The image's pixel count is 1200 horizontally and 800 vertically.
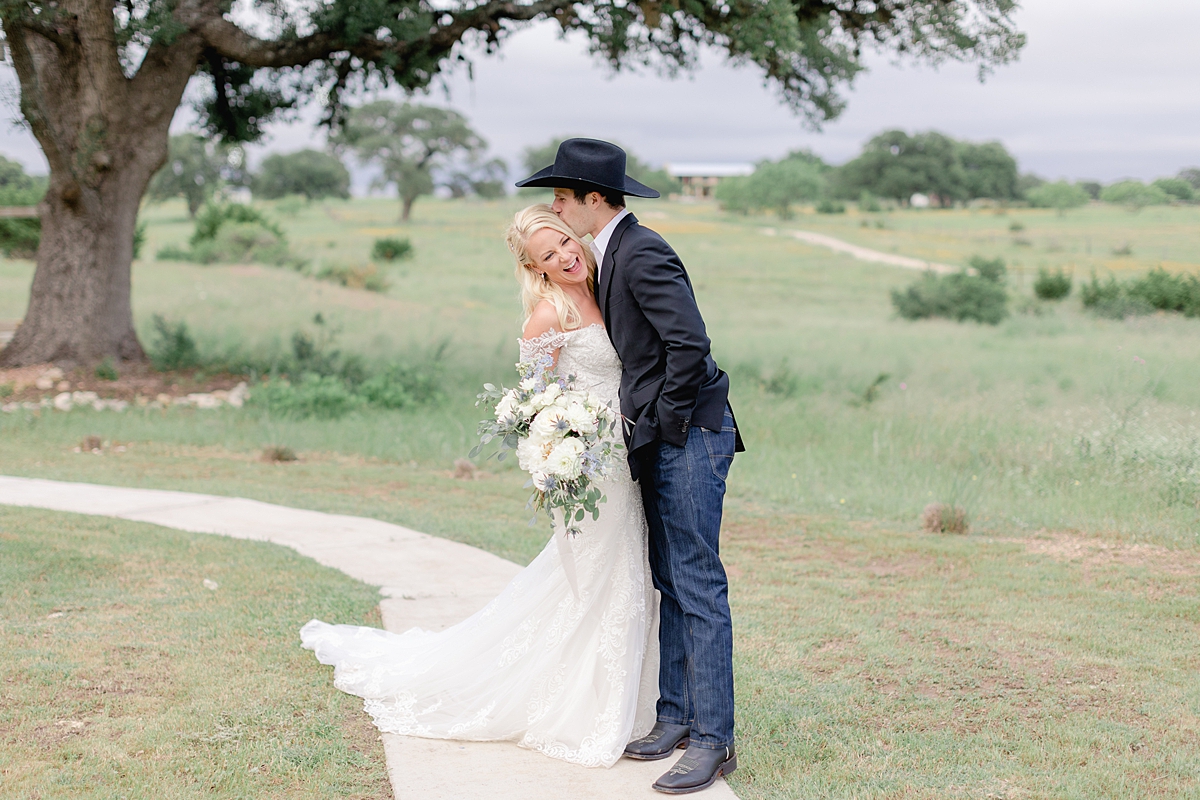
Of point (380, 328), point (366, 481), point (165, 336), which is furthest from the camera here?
point (380, 328)

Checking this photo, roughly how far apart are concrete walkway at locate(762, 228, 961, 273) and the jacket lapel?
39307mm

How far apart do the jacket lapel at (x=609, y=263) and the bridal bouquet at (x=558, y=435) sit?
295 mm

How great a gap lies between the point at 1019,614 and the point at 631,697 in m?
2.97

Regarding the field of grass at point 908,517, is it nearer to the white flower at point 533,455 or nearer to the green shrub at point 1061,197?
the white flower at point 533,455

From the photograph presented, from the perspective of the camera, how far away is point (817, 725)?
4301mm

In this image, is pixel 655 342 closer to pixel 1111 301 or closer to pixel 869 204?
pixel 1111 301

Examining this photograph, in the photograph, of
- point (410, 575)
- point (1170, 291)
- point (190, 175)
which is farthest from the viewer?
point (190, 175)

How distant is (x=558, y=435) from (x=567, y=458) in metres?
0.11

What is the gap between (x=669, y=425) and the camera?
3.68 meters

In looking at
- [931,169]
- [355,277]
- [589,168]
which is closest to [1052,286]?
[355,277]

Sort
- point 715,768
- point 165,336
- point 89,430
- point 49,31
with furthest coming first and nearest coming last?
1. point 165,336
2. point 49,31
3. point 89,430
4. point 715,768

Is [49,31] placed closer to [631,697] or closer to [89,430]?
[89,430]

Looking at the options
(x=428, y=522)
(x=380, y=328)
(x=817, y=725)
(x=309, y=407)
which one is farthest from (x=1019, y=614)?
(x=380, y=328)

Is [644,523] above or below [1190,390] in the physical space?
above
